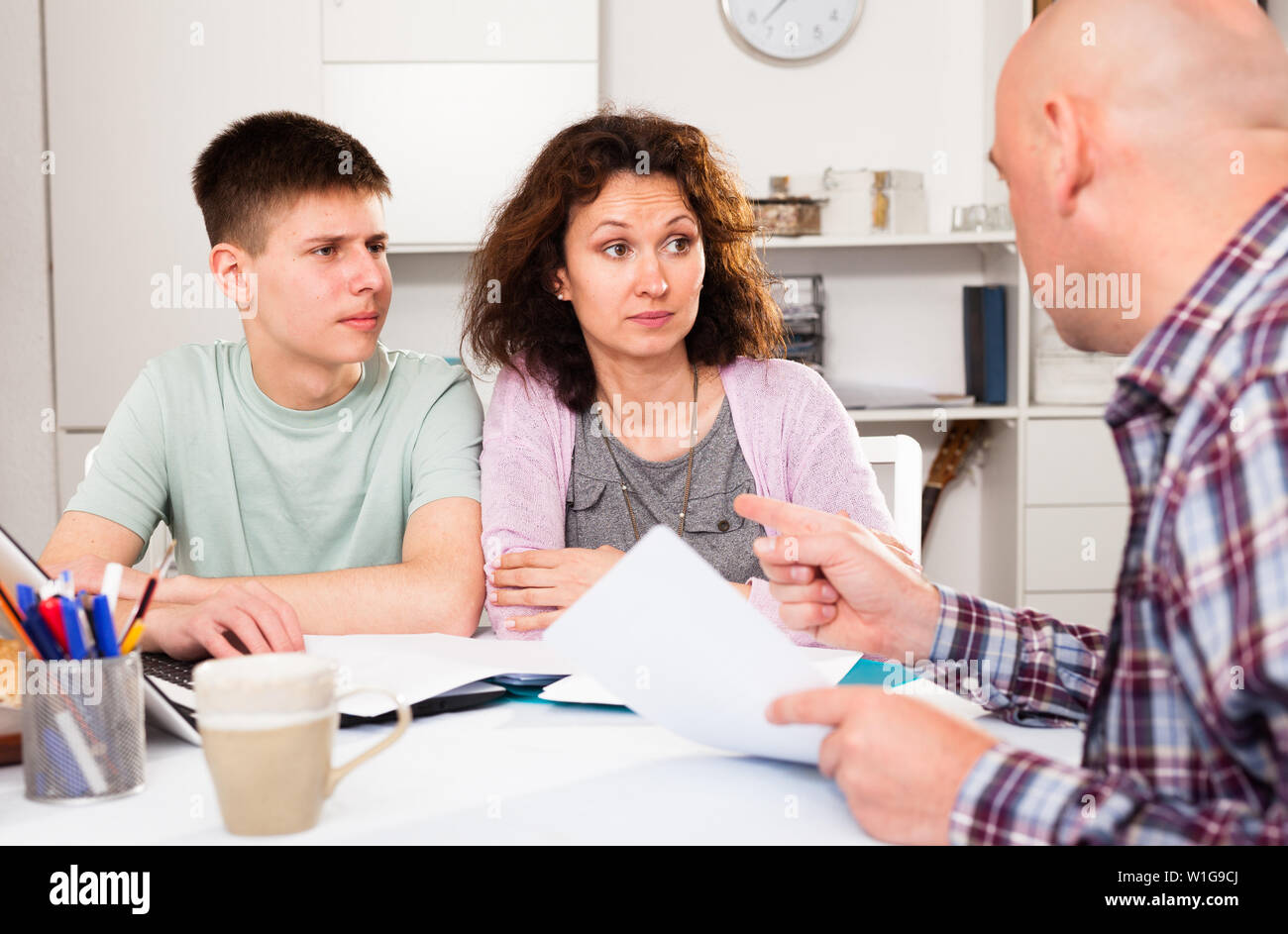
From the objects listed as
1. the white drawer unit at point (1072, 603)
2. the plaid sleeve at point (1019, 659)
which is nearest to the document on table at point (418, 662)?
the plaid sleeve at point (1019, 659)

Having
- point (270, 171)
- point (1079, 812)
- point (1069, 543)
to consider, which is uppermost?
point (270, 171)

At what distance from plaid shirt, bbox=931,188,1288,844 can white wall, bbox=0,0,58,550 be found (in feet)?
10.0

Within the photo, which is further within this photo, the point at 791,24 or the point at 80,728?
the point at 791,24

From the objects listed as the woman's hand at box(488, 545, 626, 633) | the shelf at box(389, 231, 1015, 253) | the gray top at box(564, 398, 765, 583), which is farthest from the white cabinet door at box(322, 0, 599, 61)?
the woman's hand at box(488, 545, 626, 633)

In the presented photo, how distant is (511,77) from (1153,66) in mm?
2493

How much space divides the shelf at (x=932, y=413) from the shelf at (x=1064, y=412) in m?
0.05

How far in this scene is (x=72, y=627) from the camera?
0.73m

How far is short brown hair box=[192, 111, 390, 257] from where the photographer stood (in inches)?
63.9

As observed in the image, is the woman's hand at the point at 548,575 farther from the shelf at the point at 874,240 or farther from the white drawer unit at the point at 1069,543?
the white drawer unit at the point at 1069,543

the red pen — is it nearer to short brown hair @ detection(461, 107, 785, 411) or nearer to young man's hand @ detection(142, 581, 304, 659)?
young man's hand @ detection(142, 581, 304, 659)

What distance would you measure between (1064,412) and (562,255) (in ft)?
5.92

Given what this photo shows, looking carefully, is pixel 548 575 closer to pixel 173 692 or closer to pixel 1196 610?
pixel 173 692

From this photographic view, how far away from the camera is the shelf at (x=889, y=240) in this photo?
3.10m

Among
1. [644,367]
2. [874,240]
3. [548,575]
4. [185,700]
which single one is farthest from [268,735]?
[874,240]
